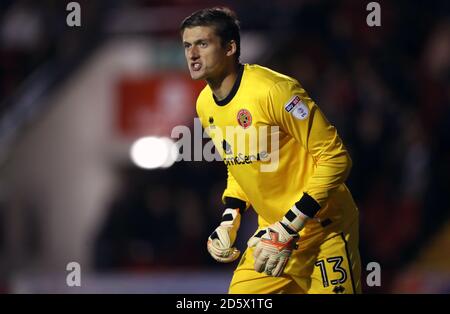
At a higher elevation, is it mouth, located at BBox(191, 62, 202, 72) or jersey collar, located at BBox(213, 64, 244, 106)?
mouth, located at BBox(191, 62, 202, 72)

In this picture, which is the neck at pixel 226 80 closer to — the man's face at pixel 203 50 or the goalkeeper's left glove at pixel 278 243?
the man's face at pixel 203 50

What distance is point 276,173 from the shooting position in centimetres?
589

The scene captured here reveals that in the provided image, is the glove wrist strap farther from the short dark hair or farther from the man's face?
the short dark hair

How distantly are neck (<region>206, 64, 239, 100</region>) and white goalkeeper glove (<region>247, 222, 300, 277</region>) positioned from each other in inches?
32.5

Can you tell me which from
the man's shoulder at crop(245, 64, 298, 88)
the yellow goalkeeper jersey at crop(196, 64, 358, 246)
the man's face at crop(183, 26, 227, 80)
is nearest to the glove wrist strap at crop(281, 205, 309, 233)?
the yellow goalkeeper jersey at crop(196, 64, 358, 246)

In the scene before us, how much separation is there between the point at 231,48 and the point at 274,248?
1168mm

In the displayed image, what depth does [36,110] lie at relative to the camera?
1331 cm

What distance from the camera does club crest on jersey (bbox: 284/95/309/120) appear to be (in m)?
5.59

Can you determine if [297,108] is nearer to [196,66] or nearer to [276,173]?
[276,173]

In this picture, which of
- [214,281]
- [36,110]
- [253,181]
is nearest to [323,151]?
[253,181]

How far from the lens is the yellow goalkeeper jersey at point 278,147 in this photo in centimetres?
563

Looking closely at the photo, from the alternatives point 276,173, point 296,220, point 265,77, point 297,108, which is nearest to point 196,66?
point 265,77

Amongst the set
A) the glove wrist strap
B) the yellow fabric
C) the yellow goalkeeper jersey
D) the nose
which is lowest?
the yellow fabric

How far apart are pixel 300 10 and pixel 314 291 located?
23.9 ft
